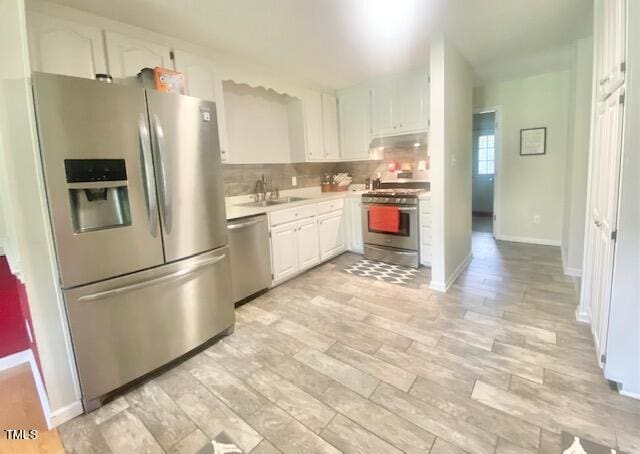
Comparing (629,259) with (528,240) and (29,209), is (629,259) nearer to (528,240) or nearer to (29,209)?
(29,209)

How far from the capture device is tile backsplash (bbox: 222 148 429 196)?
360 cm

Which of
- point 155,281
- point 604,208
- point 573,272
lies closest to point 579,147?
point 573,272

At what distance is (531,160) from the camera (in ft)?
14.6

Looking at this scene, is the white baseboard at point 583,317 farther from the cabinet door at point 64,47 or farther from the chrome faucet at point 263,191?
the cabinet door at point 64,47

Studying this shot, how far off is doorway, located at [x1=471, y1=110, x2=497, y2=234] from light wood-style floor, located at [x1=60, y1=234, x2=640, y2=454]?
180 inches

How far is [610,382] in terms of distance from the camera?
170cm

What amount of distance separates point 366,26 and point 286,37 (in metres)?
0.67

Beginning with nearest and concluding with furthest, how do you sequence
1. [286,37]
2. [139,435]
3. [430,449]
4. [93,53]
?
[430,449], [139,435], [93,53], [286,37]

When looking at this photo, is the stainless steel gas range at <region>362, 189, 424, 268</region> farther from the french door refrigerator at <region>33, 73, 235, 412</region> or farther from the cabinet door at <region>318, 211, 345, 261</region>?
the french door refrigerator at <region>33, 73, 235, 412</region>

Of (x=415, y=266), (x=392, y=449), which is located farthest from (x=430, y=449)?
(x=415, y=266)

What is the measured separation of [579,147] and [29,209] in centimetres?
430

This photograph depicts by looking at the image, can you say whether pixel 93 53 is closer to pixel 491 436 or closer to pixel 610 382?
pixel 491 436

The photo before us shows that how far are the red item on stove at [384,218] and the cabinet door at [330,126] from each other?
1.06m

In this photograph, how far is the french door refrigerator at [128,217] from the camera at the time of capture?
154 cm
